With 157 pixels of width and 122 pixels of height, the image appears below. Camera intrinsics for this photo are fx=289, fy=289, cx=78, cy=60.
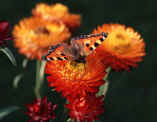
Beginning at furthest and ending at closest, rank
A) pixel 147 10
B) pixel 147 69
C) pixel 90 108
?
pixel 147 10 < pixel 147 69 < pixel 90 108

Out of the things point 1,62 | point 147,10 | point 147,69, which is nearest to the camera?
point 1,62

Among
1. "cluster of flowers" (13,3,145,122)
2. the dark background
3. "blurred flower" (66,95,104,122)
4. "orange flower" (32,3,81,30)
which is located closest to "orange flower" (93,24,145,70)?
"cluster of flowers" (13,3,145,122)

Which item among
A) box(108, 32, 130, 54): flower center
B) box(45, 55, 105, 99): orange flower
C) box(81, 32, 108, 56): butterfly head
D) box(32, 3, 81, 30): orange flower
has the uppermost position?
box(32, 3, 81, 30): orange flower

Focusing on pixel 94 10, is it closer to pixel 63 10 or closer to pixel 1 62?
pixel 63 10

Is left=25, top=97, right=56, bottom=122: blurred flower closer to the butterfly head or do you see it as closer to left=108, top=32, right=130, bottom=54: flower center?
the butterfly head

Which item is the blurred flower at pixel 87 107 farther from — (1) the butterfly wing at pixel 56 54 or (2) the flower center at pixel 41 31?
(2) the flower center at pixel 41 31

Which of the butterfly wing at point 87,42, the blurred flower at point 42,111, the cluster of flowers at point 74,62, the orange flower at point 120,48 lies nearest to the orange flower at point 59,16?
the cluster of flowers at point 74,62

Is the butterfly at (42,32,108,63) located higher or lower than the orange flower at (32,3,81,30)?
lower

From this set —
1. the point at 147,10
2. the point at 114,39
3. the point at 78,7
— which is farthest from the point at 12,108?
the point at 147,10
